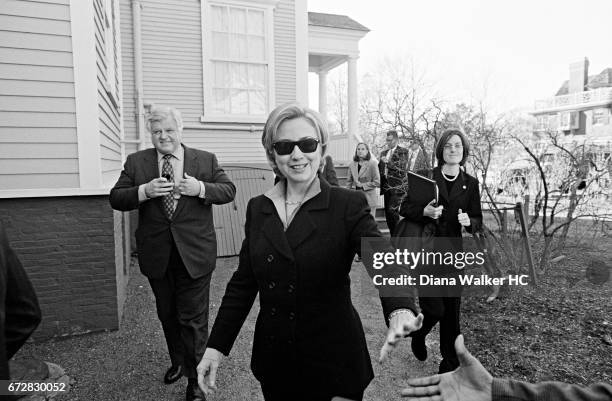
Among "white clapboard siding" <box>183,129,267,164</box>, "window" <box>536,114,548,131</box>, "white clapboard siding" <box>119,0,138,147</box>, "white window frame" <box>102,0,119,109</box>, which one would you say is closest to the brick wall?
"white window frame" <box>102,0,119,109</box>

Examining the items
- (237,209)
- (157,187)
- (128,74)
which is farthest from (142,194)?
(128,74)

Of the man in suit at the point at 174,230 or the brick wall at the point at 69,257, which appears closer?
the man in suit at the point at 174,230

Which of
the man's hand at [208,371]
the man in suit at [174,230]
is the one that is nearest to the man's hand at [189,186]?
the man in suit at [174,230]

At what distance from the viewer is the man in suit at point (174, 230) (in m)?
3.42

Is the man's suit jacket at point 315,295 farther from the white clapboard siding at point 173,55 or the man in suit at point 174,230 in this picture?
the white clapboard siding at point 173,55

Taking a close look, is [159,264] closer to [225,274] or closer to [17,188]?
[17,188]

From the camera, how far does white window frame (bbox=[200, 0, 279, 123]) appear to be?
9.38 meters

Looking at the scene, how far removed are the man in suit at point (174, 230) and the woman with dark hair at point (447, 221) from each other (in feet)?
5.90

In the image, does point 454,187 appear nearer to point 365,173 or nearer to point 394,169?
point 394,169

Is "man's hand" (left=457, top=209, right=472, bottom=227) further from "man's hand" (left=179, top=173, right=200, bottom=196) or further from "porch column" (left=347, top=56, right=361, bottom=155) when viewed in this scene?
"porch column" (left=347, top=56, right=361, bottom=155)

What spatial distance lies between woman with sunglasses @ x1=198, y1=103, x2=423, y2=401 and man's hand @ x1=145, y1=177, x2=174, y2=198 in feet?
4.87

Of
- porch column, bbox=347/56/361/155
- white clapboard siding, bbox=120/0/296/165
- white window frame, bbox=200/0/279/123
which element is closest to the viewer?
white clapboard siding, bbox=120/0/296/165

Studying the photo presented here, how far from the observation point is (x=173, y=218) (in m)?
3.47

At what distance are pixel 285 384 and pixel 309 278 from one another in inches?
19.7
